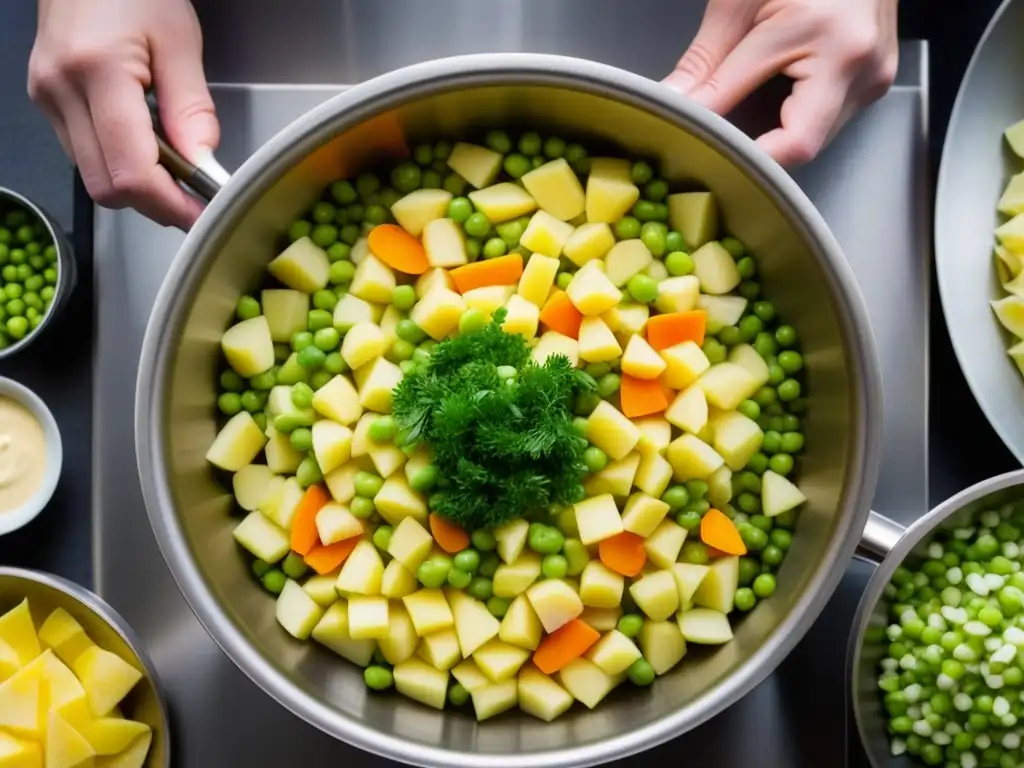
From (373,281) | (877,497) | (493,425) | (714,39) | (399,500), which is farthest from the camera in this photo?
(877,497)

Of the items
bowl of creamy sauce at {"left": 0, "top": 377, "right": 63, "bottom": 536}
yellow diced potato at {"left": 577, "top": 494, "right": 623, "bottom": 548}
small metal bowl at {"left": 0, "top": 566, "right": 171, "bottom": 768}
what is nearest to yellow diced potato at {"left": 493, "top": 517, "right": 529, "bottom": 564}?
yellow diced potato at {"left": 577, "top": 494, "right": 623, "bottom": 548}

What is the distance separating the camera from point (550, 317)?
2078 mm

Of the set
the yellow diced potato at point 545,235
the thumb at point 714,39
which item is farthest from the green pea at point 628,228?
the thumb at point 714,39

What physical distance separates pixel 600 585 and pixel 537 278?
650mm

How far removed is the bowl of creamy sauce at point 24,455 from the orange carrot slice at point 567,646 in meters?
1.28

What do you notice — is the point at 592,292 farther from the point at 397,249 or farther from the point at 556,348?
the point at 397,249

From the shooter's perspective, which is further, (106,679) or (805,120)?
(106,679)

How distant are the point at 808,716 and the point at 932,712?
0.28 metres

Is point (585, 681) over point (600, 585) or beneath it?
beneath

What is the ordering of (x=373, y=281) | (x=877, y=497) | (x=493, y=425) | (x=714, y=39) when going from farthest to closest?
(x=877, y=497) < (x=714, y=39) < (x=373, y=281) < (x=493, y=425)

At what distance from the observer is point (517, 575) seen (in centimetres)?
202

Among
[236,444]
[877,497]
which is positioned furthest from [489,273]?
[877,497]

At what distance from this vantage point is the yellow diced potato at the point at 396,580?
6.64ft

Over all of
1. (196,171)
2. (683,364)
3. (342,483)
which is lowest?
(342,483)
